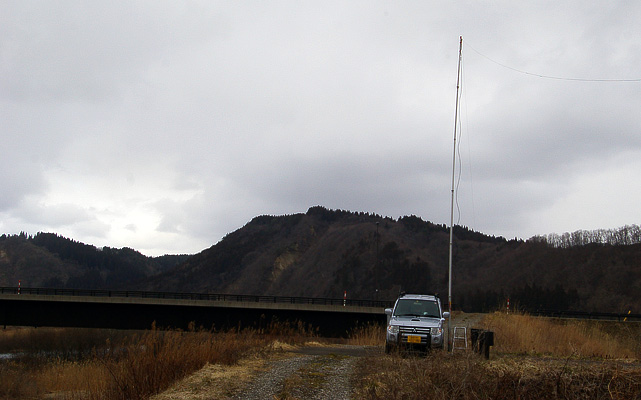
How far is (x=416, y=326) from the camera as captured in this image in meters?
16.6

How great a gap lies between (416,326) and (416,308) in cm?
162

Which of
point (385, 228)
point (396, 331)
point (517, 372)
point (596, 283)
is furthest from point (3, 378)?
point (385, 228)

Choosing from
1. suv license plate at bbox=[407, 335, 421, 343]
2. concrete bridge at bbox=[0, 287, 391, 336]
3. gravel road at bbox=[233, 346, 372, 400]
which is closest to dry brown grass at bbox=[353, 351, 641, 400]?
gravel road at bbox=[233, 346, 372, 400]

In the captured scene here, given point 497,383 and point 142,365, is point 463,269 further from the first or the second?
point 142,365

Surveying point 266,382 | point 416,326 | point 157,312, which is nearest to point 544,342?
point 416,326

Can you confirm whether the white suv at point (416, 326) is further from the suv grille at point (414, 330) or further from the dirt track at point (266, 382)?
the dirt track at point (266, 382)

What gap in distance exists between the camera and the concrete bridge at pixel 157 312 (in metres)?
45.0

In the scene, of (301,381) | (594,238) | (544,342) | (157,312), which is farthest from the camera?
(594,238)

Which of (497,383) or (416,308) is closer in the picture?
(497,383)

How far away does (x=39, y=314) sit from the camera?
148ft

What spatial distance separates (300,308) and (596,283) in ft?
291

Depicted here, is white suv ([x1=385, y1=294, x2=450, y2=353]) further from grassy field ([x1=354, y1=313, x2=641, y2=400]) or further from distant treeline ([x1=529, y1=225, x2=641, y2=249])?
distant treeline ([x1=529, y1=225, x2=641, y2=249])

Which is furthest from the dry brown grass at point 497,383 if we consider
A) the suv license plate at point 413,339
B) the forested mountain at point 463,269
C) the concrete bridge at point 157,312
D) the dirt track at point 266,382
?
the forested mountain at point 463,269

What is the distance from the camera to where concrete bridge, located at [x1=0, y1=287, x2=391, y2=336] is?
1770 inches
